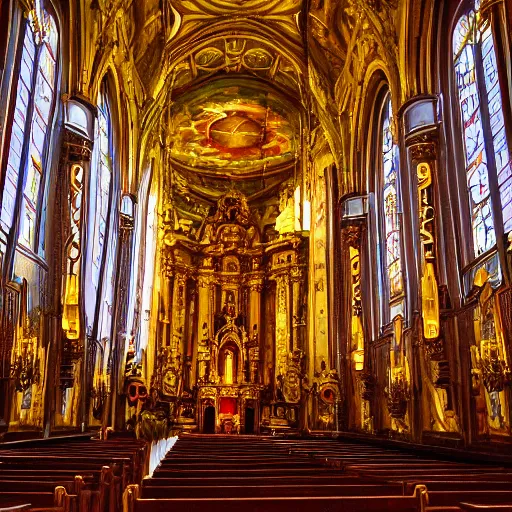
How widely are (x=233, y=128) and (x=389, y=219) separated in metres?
12.4

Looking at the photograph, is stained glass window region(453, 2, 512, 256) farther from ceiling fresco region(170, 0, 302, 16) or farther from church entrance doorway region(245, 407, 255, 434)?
church entrance doorway region(245, 407, 255, 434)

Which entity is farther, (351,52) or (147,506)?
(351,52)

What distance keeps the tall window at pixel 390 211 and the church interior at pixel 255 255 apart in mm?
107

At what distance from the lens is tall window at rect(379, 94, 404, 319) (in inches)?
581

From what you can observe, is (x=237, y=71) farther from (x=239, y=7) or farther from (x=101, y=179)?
(x=101, y=179)

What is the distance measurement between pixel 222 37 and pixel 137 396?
1243 cm

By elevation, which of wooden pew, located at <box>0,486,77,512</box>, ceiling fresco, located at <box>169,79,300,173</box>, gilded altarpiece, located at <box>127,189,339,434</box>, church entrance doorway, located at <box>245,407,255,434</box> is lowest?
wooden pew, located at <box>0,486,77,512</box>

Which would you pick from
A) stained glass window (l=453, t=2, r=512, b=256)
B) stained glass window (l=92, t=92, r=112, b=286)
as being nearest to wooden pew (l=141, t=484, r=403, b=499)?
stained glass window (l=453, t=2, r=512, b=256)

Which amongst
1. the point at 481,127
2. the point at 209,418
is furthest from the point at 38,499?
the point at 209,418

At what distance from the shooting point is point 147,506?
2719mm

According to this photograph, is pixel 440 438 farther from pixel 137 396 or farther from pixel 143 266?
pixel 143 266

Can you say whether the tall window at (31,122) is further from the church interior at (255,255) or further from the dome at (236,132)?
the dome at (236,132)

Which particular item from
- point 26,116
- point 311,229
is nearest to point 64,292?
point 26,116

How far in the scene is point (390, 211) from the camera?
52.1 feet
